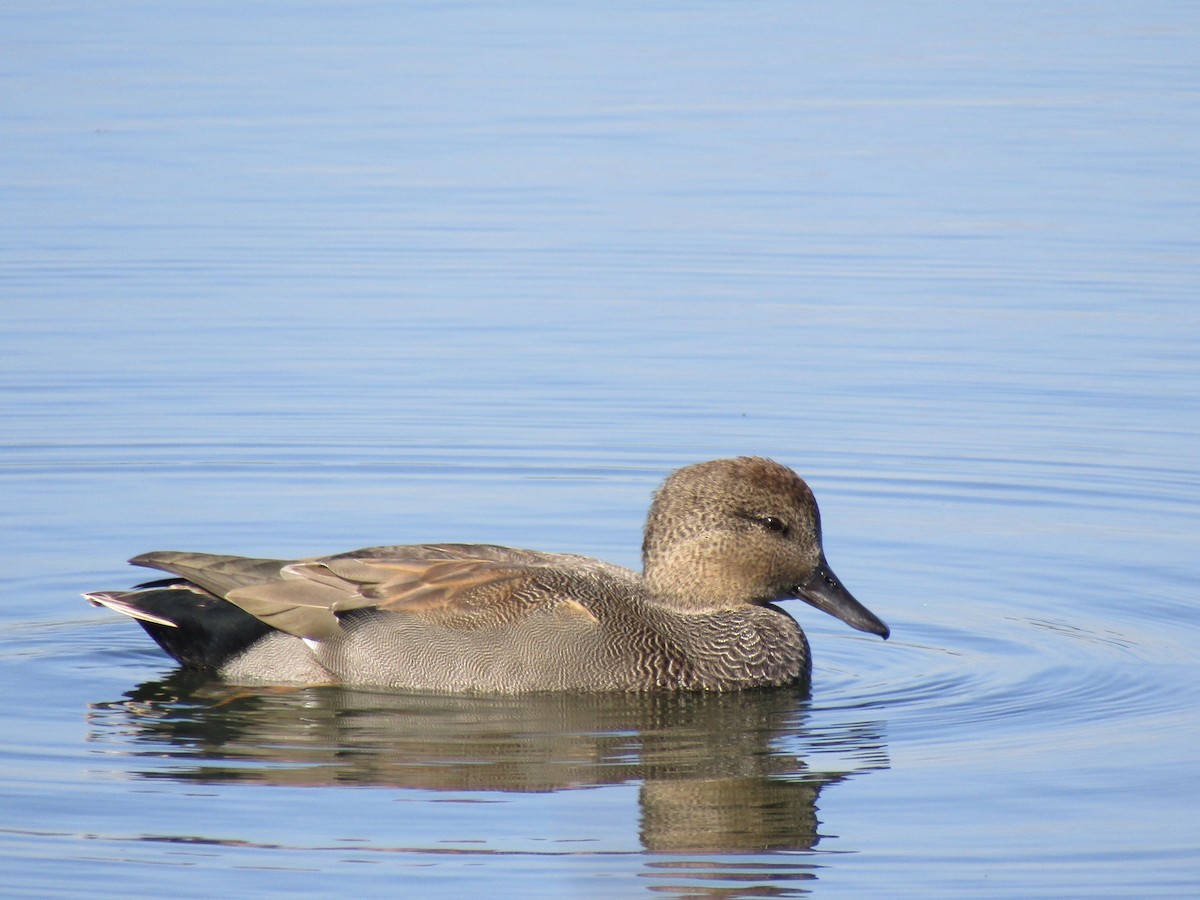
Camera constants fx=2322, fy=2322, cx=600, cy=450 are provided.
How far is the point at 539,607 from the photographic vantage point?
1009 centimetres

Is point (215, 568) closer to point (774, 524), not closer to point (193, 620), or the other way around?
point (193, 620)

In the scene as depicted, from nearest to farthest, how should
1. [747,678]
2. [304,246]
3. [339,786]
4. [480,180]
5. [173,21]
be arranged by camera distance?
[339,786] → [747,678] → [304,246] → [480,180] → [173,21]

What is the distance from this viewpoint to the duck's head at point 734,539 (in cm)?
1055

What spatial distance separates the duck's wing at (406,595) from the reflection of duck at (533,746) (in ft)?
1.11

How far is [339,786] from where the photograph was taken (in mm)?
8602

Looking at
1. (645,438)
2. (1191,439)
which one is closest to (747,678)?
(645,438)

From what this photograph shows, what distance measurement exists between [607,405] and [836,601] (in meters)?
4.42

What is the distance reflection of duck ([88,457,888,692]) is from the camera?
33.1ft

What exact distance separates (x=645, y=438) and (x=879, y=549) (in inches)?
87.1

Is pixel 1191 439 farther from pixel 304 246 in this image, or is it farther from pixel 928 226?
pixel 304 246

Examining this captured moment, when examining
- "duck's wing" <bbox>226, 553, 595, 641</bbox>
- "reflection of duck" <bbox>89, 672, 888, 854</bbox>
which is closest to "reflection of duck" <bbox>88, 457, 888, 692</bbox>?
"duck's wing" <bbox>226, 553, 595, 641</bbox>

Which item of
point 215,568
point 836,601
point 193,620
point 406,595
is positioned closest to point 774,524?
point 836,601

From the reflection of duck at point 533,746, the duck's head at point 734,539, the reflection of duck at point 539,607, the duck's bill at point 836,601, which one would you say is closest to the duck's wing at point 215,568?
the reflection of duck at point 539,607

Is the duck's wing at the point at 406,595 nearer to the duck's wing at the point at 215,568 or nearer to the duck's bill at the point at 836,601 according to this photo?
the duck's wing at the point at 215,568
